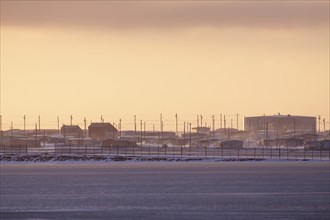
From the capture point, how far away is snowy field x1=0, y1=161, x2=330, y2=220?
217ft

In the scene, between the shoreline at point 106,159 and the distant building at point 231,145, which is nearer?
the shoreline at point 106,159

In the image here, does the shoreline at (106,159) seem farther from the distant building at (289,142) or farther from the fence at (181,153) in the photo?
the distant building at (289,142)

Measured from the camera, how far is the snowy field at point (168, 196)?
6619 cm

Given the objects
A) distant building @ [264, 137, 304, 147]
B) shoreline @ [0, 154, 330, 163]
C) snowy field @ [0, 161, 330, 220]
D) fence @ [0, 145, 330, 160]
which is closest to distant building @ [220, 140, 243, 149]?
fence @ [0, 145, 330, 160]

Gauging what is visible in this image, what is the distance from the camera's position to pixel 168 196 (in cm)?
8225

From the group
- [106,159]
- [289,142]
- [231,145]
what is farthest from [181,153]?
[289,142]

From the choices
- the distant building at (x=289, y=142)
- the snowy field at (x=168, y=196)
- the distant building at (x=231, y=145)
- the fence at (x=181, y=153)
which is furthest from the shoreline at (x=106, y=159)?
the distant building at (x=289, y=142)

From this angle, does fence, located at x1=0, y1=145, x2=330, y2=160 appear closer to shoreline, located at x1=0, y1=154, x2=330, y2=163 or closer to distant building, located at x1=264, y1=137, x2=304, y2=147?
shoreline, located at x1=0, y1=154, x2=330, y2=163

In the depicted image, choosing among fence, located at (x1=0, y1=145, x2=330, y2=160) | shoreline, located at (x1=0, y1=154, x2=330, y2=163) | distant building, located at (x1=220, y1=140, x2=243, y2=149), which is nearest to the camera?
shoreline, located at (x1=0, y1=154, x2=330, y2=163)

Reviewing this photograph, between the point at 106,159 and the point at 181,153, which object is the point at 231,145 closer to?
the point at 181,153

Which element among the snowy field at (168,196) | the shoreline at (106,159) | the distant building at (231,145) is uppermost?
the distant building at (231,145)

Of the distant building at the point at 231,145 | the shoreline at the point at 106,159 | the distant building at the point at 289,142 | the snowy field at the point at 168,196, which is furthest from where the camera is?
the distant building at the point at 289,142

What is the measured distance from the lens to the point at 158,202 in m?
76.0

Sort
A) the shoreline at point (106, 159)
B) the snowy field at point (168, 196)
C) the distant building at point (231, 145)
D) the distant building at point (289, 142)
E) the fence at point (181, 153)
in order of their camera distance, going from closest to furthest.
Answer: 1. the snowy field at point (168, 196)
2. the shoreline at point (106, 159)
3. the fence at point (181, 153)
4. the distant building at point (231, 145)
5. the distant building at point (289, 142)
